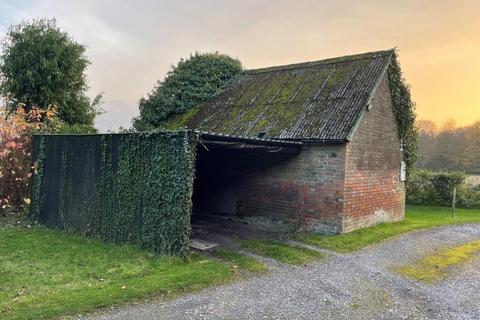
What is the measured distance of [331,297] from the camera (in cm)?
588

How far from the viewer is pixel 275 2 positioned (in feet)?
40.8

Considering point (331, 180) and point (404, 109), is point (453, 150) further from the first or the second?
point (331, 180)

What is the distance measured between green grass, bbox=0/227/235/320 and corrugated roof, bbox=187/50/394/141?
206 inches

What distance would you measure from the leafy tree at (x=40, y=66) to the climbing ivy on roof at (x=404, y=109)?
17.6 metres

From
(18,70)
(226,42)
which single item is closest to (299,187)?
(226,42)

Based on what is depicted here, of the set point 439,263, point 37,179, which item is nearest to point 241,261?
point 439,263

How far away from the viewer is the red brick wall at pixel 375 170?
Result: 34.3ft

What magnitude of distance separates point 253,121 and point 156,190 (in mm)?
5451

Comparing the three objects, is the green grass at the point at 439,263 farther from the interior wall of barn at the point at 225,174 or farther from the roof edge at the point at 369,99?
the interior wall of barn at the point at 225,174

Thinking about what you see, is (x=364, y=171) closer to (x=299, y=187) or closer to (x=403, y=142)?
(x=299, y=187)

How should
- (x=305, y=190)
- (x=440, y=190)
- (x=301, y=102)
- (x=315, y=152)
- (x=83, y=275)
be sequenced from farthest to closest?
(x=440, y=190), (x=301, y=102), (x=305, y=190), (x=315, y=152), (x=83, y=275)

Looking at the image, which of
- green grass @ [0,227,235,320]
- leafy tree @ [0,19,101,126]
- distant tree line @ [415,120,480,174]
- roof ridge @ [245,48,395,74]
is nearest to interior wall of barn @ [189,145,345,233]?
green grass @ [0,227,235,320]

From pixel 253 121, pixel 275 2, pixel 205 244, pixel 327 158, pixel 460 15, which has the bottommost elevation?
pixel 205 244

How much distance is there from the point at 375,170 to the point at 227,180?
4.70 m
